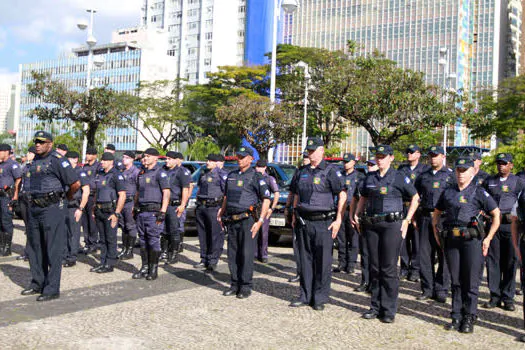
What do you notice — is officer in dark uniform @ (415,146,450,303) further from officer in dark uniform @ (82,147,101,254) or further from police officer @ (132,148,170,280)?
officer in dark uniform @ (82,147,101,254)

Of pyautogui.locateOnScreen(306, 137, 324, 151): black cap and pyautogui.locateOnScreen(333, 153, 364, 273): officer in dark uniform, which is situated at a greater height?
pyautogui.locateOnScreen(306, 137, 324, 151): black cap

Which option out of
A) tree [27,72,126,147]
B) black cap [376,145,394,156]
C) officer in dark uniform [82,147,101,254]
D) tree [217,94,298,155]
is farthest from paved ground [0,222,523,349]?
tree [217,94,298,155]

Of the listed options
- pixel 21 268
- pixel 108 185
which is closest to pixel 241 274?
pixel 108 185

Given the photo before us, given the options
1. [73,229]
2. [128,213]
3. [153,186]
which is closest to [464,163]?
[153,186]

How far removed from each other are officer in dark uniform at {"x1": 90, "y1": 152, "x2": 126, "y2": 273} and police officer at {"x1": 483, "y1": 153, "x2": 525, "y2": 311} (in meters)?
5.51

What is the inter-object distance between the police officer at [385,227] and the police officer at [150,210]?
11.1 ft

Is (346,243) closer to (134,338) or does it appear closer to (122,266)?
(122,266)

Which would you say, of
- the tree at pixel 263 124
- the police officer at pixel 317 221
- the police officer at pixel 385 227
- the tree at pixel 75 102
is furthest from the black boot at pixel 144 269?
the tree at pixel 263 124

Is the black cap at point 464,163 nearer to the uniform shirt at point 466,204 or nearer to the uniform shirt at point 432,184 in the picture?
the uniform shirt at point 466,204

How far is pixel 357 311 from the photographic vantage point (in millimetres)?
7496

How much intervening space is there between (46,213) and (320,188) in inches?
135

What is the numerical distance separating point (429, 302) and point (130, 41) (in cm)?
11240

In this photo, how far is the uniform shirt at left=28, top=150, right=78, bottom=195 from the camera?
773 centimetres

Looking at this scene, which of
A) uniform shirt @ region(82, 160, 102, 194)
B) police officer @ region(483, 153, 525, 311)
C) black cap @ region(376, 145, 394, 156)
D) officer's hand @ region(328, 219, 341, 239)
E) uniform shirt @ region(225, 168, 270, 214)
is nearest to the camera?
black cap @ region(376, 145, 394, 156)
